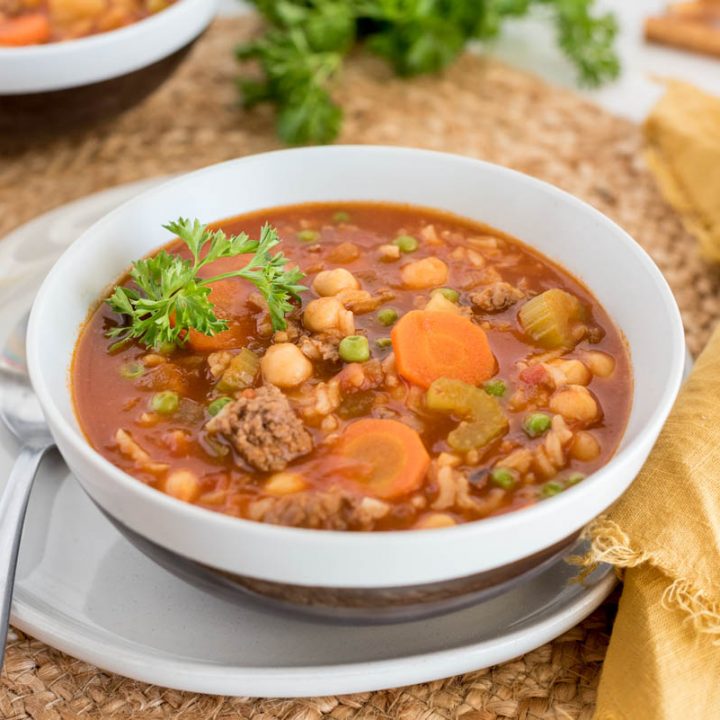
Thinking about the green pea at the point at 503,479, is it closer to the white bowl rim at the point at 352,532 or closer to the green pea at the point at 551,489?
the green pea at the point at 551,489

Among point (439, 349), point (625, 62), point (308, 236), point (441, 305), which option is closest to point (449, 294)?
point (441, 305)

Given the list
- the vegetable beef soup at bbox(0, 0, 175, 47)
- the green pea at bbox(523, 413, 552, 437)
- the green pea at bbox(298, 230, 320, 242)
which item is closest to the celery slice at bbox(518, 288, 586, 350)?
the green pea at bbox(523, 413, 552, 437)

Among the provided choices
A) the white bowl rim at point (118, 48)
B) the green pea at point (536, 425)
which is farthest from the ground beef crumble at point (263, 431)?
the white bowl rim at point (118, 48)

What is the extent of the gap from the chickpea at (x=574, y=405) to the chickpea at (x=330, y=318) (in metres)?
0.65

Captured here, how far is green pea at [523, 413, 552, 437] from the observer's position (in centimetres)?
293

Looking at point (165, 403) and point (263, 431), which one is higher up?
point (263, 431)

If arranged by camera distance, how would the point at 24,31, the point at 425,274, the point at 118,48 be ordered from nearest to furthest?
1. the point at 425,274
2. the point at 118,48
3. the point at 24,31

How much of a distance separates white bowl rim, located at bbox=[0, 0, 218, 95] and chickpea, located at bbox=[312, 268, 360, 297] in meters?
1.96

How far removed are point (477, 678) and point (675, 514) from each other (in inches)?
28.4

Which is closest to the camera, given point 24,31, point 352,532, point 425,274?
point 352,532

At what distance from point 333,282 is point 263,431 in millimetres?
766

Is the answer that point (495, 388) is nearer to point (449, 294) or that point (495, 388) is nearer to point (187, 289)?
point (449, 294)

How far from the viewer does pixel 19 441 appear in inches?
131

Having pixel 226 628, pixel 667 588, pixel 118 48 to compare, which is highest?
pixel 118 48
